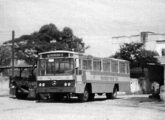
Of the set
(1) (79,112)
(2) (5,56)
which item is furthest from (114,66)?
(2) (5,56)

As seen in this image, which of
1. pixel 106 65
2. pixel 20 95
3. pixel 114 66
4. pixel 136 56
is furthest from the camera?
pixel 136 56

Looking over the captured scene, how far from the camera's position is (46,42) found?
2436 inches

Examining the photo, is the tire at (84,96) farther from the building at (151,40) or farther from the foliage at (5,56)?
the foliage at (5,56)

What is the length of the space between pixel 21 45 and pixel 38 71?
3912cm

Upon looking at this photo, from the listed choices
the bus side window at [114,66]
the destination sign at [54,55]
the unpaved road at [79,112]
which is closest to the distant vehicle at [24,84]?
the destination sign at [54,55]

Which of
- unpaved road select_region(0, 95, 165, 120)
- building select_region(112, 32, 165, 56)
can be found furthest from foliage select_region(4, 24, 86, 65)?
unpaved road select_region(0, 95, 165, 120)

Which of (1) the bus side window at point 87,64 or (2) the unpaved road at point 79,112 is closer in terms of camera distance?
(2) the unpaved road at point 79,112

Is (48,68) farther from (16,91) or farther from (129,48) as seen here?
(129,48)

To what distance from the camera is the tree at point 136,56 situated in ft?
161

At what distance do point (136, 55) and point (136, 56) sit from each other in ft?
0.76

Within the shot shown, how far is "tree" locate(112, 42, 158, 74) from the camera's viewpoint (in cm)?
4903

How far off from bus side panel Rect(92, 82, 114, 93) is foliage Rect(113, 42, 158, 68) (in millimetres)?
21253

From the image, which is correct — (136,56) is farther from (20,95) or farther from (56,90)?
(56,90)

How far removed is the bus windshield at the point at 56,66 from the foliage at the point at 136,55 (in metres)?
26.1
